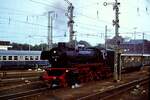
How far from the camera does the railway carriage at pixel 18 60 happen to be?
42.1m

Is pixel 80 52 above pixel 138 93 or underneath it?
above

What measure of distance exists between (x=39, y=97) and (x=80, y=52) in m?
8.15

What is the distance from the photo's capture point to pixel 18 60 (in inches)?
1741

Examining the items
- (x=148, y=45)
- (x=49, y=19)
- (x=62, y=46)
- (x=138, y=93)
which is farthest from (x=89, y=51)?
(x=148, y=45)

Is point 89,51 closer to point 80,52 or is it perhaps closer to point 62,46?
point 80,52

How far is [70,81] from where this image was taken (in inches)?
937

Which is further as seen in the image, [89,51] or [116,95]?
[89,51]

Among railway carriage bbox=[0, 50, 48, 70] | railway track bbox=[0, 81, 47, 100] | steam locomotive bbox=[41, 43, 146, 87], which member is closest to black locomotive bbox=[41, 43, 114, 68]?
steam locomotive bbox=[41, 43, 146, 87]

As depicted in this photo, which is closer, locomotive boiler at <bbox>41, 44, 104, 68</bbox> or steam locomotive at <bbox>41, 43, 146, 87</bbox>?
steam locomotive at <bbox>41, 43, 146, 87</bbox>

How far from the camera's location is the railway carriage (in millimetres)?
42138

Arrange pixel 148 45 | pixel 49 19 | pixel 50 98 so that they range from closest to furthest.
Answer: pixel 50 98, pixel 49 19, pixel 148 45

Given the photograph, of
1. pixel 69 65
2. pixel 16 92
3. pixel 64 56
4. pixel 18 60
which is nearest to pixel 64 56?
pixel 64 56

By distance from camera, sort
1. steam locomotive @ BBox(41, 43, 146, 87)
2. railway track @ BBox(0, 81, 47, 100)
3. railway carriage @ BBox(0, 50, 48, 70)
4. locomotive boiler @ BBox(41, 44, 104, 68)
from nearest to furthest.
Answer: railway track @ BBox(0, 81, 47, 100) < steam locomotive @ BBox(41, 43, 146, 87) < locomotive boiler @ BBox(41, 44, 104, 68) < railway carriage @ BBox(0, 50, 48, 70)

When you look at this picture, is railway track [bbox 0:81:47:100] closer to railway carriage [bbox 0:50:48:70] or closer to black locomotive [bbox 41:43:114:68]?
black locomotive [bbox 41:43:114:68]
